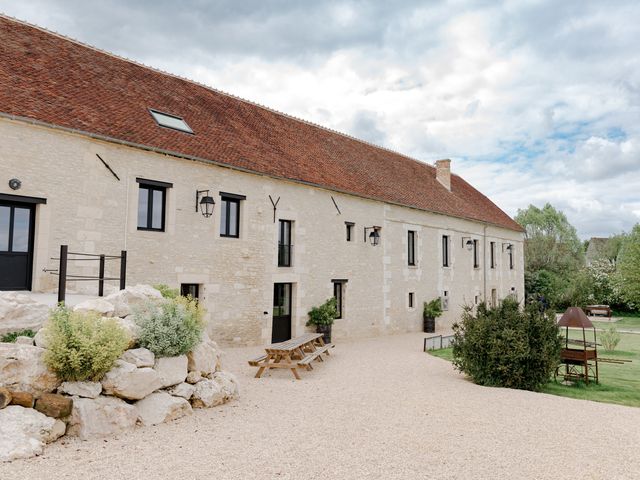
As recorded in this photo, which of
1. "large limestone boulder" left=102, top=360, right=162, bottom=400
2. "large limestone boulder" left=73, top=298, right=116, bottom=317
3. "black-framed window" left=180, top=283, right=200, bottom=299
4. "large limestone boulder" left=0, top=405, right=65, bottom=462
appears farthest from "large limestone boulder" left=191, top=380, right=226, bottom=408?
"black-framed window" left=180, top=283, right=200, bottom=299

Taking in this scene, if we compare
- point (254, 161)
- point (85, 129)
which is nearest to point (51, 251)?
point (85, 129)

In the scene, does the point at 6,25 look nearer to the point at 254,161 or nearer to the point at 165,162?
the point at 165,162

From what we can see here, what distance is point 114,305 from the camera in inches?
253

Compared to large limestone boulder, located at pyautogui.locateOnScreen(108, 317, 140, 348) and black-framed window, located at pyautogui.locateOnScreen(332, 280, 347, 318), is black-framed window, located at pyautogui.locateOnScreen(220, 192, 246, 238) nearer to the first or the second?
black-framed window, located at pyautogui.locateOnScreen(332, 280, 347, 318)

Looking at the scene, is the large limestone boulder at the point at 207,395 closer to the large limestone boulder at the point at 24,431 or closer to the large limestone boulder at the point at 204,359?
the large limestone boulder at the point at 204,359

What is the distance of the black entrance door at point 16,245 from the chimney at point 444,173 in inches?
730

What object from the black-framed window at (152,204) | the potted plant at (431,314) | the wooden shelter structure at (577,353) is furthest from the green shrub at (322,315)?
the wooden shelter structure at (577,353)

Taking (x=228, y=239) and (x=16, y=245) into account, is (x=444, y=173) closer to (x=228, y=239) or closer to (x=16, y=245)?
(x=228, y=239)

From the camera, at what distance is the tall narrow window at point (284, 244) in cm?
1316

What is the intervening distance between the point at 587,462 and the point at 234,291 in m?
8.64

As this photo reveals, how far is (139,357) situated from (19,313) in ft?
5.69

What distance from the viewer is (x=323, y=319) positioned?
44.3 ft

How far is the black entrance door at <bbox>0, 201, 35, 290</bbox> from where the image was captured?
8.37 metres

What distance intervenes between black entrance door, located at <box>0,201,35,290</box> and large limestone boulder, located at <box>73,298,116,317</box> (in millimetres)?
3288
